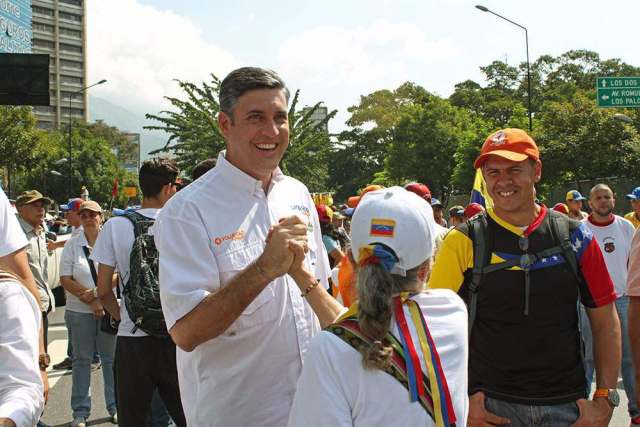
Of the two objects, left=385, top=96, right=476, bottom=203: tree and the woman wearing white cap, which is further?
left=385, top=96, right=476, bottom=203: tree

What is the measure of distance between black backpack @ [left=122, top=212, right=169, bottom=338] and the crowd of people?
1 centimetres

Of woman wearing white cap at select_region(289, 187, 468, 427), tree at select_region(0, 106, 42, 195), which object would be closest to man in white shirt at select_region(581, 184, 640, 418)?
woman wearing white cap at select_region(289, 187, 468, 427)

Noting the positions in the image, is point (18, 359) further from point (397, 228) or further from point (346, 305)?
point (346, 305)

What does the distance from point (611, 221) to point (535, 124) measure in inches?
1298

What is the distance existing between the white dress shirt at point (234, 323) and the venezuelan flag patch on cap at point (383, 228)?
651 mm

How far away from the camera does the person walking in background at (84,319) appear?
6.32m

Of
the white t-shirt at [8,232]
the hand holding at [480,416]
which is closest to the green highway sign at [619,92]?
the hand holding at [480,416]

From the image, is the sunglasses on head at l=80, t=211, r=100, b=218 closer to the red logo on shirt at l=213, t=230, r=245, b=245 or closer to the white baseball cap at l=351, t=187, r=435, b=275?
the red logo on shirt at l=213, t=230, r=245, b=245

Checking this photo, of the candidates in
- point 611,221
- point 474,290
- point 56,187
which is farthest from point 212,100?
point 474,290

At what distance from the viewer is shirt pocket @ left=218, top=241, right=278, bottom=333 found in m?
2.45

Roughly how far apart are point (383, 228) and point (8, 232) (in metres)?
2.27

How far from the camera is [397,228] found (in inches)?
76.3

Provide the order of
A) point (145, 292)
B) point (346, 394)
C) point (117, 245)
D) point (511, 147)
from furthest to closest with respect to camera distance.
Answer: point (117, 245)
point (145, 292)
point (511, 147)
point (346, 394)

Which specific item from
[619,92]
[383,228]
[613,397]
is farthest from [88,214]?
[619,92]
